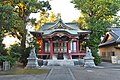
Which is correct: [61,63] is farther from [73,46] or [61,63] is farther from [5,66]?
[5,66]

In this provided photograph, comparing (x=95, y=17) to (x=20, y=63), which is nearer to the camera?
(x=20, y=63)

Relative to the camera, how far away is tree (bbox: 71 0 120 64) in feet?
117

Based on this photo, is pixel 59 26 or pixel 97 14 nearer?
pixel 59 26

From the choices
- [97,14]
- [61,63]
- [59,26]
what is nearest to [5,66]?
[61,63]

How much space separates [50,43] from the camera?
34031mm

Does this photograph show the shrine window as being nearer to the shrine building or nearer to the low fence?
the shrine building

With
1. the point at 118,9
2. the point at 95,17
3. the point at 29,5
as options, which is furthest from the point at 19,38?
the point at 118,9

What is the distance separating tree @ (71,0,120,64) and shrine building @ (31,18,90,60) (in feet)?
5.55

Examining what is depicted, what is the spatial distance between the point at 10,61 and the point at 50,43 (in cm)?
1057

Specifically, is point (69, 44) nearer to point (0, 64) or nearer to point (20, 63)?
point (20, 63)

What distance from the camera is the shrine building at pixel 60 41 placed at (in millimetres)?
33281

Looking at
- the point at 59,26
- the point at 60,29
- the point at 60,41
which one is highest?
the point at 59,26

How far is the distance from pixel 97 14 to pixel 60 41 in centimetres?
840

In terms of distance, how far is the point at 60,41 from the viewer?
115ft
